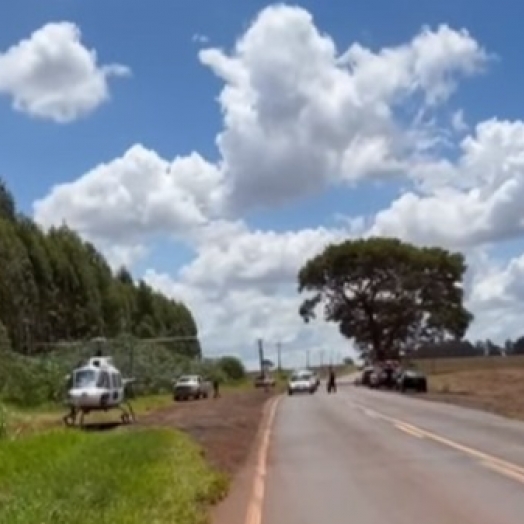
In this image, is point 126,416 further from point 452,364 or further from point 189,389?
point 452,364

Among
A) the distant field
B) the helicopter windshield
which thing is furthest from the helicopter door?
the distant field

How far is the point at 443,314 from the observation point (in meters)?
106

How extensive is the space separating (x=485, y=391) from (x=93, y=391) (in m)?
30.2

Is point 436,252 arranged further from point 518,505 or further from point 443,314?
point 518,505

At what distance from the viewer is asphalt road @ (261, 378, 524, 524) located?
16.1 m

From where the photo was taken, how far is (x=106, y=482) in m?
18.5

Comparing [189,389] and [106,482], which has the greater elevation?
[189,389]

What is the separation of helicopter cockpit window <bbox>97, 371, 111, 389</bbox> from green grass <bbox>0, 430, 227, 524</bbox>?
1831 cm

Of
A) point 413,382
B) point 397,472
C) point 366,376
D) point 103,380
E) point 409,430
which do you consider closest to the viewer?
point 397,472

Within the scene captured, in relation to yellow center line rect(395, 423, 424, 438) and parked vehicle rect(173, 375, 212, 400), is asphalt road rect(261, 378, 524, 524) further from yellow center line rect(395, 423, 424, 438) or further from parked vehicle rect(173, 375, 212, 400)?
parked vehicle rect(173, 375, 212, 400)

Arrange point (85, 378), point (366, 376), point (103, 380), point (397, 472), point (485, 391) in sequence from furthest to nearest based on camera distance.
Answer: point (366, 376) < point (485, 391) < point (103, 380) < point (85, 378) < point (397, 472)

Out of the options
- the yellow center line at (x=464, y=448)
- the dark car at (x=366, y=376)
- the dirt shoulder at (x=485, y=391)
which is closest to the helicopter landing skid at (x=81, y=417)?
the yellow center line at (x=464, y=448)

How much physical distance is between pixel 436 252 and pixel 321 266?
9.57 meters

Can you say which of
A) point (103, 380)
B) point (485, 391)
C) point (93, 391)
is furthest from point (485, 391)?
point (93, 391)
